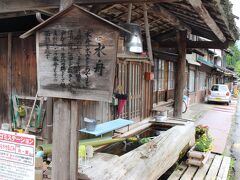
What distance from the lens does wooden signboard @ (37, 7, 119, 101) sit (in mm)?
2580

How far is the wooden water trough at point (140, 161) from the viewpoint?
3699mm

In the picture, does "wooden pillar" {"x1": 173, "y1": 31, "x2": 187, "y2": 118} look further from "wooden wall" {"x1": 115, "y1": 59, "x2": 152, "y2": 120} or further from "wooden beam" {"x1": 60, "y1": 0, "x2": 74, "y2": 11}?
"wooden beam" {"x1": 60, "y1": 0, "x2": 74, "y2": 11}

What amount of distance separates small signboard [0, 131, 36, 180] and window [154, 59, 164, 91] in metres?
8.31

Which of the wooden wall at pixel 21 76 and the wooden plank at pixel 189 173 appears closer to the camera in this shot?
the wooden plank at pixel 189 173

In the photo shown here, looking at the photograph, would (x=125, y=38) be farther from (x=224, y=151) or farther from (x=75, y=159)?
(x=224, y=151)

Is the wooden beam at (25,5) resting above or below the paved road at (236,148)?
above

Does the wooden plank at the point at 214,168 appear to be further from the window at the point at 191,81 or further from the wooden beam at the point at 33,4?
the window at the point at 191,81

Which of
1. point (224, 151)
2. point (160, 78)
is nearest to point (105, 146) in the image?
point (224, 151)

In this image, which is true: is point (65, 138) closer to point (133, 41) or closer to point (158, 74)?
point (133, 41)

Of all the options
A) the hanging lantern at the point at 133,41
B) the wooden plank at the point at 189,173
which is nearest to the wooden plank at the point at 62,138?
the hanging lantern at the point at 133,41

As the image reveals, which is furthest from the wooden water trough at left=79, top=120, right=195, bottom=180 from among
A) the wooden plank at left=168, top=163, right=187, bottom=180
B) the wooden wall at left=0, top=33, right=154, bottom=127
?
the wooden wall at left=0, top=33, right=154, bottom=127

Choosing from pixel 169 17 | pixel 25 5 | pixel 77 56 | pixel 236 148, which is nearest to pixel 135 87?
pixel 169 17

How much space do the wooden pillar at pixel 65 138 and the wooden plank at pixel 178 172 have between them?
301cm

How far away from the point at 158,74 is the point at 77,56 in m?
8.87
